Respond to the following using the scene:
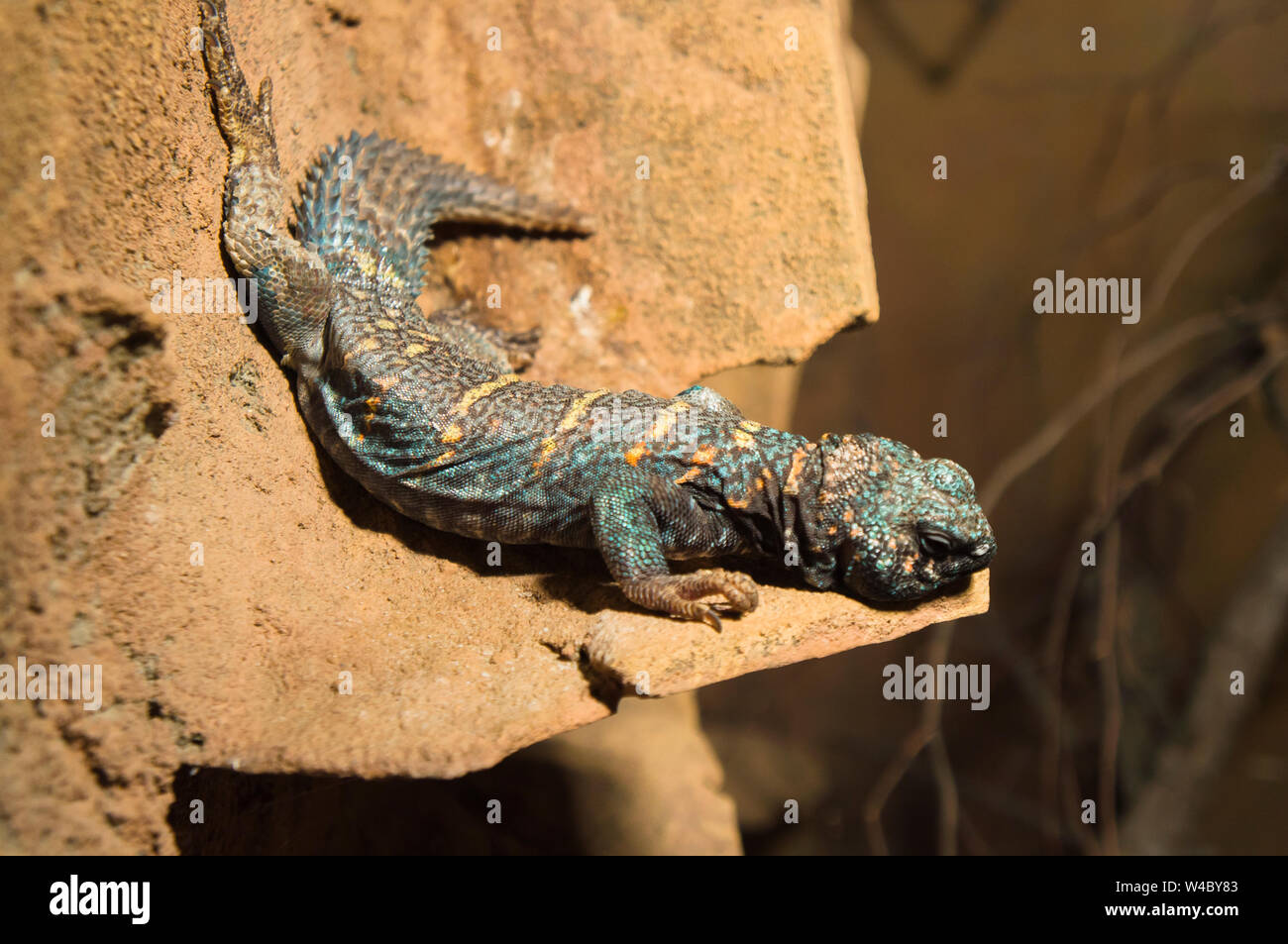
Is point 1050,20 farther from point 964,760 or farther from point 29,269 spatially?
point 29,269

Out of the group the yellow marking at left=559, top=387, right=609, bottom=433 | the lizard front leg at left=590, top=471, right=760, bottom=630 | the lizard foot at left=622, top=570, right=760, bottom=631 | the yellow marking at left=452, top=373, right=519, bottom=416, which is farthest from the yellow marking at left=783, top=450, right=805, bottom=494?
the yellow marking at left=452, top=373, right=519, bottom=416

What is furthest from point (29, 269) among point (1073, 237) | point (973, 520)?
point (1073, 237)

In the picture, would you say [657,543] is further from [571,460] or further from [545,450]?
[545,450]

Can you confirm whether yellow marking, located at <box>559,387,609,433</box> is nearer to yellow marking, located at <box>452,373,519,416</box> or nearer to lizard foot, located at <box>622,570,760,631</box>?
yellow marking, located at <box>452,373,519,416</box>

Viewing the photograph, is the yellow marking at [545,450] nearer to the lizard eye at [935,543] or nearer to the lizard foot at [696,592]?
the lizard foot at [696,592]

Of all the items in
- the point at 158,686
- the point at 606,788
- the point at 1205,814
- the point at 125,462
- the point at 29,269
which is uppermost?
the point at 29,269

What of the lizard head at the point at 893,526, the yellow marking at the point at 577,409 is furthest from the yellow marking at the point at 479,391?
the lizard head at the point at 893,526
